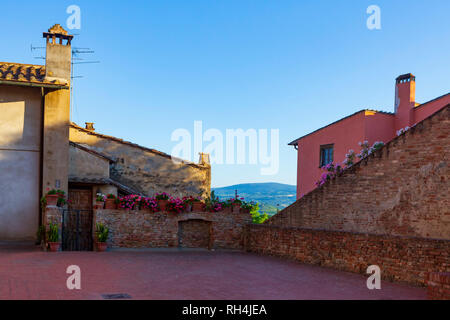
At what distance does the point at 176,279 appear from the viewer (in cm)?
855

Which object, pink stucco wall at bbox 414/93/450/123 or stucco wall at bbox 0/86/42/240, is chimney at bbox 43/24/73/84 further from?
pink stucco wall at bbox 414/93/450/123

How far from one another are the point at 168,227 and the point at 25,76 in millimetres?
6547

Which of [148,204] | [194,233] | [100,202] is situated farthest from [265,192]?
[100,202]

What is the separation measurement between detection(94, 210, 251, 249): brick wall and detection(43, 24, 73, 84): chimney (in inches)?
188

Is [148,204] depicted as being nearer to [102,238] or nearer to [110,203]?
[110,203]

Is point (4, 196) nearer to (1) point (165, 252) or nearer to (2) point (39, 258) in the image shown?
(2) point (39, 258)

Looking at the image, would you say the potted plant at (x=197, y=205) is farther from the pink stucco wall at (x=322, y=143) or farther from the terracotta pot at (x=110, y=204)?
the pink stucco wall at (x=322, y=143)

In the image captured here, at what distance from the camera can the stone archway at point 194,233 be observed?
48.4 ft

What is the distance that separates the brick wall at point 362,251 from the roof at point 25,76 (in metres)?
7.86

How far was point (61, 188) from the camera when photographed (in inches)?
574

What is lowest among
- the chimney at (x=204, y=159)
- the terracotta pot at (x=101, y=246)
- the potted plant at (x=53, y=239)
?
the terracotta pot at (x=101, y=246)

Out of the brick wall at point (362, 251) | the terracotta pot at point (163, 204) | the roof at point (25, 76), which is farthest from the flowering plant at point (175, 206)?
the roof at point (25, 76)
